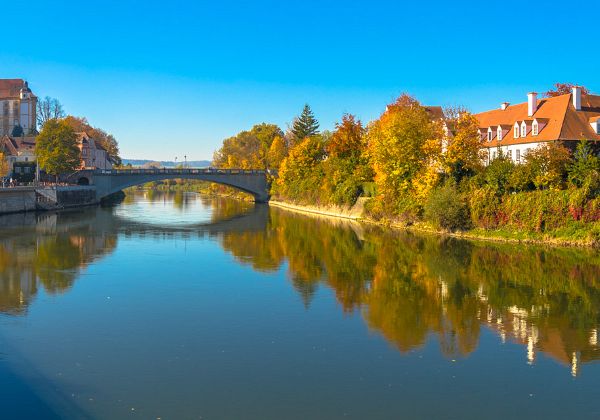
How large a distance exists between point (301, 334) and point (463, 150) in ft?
97.9

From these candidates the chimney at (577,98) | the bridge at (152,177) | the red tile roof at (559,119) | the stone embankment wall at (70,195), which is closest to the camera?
the red tile roof at (559,119)

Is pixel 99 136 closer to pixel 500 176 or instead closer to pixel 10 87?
pixel 10 87

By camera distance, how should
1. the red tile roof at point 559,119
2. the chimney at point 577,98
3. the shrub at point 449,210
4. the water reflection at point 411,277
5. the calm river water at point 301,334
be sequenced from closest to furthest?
1. the calm river water at point 301,334
2. the water reflection at point 411,277
3. the shrub at point 449,210
4. the red tile roof at point 559,119
5. the chimney at point 577,98

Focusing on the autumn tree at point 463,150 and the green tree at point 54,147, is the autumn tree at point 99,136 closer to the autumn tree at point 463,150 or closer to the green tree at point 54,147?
the green tree at point 54,147

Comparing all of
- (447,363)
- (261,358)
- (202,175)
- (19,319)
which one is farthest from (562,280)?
(202,175)

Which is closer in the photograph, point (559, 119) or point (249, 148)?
point (559, 119)

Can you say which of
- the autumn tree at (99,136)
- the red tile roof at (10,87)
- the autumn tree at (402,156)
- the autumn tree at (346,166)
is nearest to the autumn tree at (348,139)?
the autumn tree at (346,166)

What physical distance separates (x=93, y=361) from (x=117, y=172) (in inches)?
2826

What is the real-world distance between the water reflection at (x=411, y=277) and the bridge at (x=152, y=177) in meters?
34.4

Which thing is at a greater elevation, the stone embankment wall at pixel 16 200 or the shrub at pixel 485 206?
the shrub at pixel 485 206

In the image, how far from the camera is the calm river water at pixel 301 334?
13.0 m

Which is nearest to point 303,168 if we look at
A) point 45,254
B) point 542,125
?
point 542,125

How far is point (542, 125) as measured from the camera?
44.7m

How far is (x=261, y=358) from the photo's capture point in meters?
Answer: 15.6
